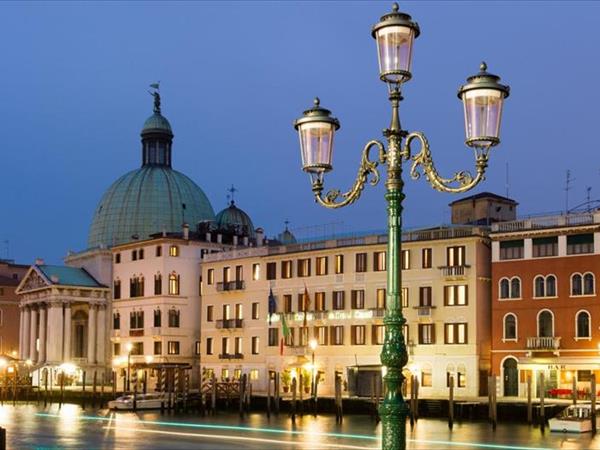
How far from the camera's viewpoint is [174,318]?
84000 millimetres

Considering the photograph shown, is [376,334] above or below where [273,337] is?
above

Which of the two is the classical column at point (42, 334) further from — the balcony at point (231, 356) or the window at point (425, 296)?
the window at point (425, 296)

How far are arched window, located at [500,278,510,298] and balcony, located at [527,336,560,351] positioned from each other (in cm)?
298

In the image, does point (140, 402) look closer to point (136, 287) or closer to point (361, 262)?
point (361, 262)

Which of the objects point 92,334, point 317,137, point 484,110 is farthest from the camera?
point 92,334

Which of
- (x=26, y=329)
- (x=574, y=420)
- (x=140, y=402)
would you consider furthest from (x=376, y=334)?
(x=26, y=329)

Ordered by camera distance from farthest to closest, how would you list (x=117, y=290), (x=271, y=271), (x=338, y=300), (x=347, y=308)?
(x=117, y=290) < (x=271, y=271) < (x=338, y=300) < (x=347, y=308)

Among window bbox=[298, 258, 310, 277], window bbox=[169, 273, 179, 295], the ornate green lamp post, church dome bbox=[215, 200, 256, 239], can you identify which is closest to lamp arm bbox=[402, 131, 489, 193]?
the ornate green lamp post

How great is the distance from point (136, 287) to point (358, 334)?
999 inches

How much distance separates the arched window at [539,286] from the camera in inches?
2366

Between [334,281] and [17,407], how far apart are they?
2526 centimetres

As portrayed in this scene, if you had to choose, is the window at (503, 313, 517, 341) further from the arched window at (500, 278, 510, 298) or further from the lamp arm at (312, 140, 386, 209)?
the lamp arm at (312, 140, 386, 209)

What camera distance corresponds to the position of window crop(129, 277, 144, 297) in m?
86.1

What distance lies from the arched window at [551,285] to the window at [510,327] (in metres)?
2.66
